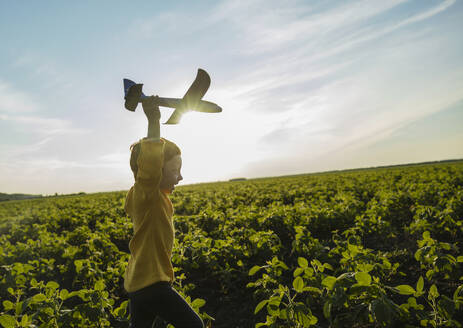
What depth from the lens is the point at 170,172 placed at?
2.02 m

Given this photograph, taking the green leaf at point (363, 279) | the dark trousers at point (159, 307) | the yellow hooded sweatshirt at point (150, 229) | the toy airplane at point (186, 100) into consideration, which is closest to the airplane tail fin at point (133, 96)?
the toy airplane at point (186, 100)

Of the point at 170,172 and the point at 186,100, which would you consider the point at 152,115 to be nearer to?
the point at 186,100

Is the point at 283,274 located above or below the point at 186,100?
below

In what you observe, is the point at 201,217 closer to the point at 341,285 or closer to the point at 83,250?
the point at 83,250

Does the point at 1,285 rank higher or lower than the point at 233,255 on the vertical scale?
lower

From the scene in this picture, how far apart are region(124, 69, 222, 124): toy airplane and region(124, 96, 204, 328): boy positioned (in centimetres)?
8

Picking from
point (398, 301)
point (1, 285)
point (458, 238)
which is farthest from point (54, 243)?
point (458, 238)

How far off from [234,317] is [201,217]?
425cm

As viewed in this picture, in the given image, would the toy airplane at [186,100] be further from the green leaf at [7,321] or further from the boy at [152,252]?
the green leaf at [7,321]

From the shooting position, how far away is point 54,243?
19.7 feet

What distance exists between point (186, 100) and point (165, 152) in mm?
433

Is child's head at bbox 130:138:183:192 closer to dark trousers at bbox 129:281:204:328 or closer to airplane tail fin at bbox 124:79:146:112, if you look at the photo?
airplane tail fin at bbox 124:79:146:112

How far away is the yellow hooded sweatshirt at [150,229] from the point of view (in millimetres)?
1759

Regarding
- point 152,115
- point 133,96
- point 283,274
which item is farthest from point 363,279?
point 283,274
